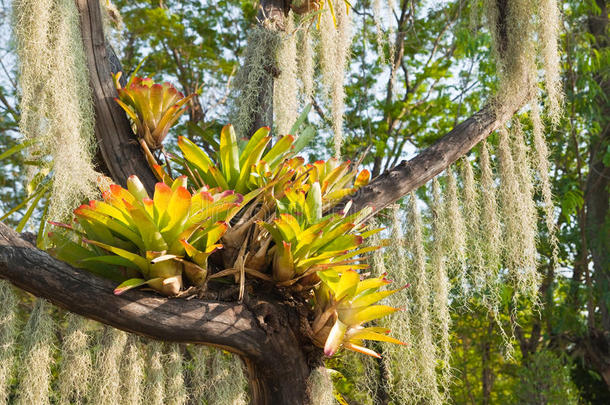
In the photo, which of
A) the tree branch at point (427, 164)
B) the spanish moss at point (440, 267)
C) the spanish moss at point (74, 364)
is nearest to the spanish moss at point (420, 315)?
the spanish moss at point (440, 267)

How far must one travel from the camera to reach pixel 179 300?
136 cm

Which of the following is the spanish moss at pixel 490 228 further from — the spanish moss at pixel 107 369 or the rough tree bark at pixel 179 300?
the spanish moss at pixel 107 369

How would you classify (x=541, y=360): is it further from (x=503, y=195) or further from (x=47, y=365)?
(x=47, y=365)

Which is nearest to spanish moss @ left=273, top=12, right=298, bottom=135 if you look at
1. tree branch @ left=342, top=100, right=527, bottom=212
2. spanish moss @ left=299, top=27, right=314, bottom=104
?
spanish moss @ left=299, top=27, right=314, bottom=104

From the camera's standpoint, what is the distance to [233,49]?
222 inches

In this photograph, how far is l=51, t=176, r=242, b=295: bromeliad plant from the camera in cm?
128

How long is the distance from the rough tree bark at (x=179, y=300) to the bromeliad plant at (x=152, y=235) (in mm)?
62

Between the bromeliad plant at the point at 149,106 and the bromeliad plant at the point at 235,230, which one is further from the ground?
the bromeliad plant at the point at 149,106

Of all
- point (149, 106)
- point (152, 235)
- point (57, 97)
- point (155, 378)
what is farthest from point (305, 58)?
point (155, 378)

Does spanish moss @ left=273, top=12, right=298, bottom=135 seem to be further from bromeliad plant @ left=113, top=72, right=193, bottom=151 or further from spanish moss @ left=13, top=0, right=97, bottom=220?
Result: spanish moss @ left=13, top=0, right=97, bottom=220

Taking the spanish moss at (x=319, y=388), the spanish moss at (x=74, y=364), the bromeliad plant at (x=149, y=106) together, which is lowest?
the spanish moss at (x=319, y=388)

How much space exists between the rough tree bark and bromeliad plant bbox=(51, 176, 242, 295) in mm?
62

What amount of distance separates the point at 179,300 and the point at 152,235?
176mm

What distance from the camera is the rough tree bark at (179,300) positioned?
1.24 m
